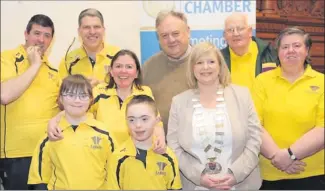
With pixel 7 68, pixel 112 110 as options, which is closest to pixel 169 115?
pixel 112 110

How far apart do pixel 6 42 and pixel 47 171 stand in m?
2.28

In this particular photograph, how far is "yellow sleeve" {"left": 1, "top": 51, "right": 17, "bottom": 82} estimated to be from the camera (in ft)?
9.85

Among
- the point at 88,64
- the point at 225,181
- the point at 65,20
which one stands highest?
the point at 65,20

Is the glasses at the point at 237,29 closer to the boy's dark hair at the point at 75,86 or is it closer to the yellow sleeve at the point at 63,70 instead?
the boy's dark hair at the point at 75,86

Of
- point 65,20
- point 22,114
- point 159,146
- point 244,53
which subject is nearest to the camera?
point 159,146

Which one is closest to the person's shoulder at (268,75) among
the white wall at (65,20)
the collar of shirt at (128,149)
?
the collar of shirt at (128,149)

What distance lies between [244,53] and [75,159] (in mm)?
1405

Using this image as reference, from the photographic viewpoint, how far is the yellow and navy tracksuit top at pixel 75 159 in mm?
2461

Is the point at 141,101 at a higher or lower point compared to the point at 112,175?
higher

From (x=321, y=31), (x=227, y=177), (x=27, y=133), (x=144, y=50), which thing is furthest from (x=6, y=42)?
(x=321, y=31)

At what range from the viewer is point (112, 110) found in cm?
274

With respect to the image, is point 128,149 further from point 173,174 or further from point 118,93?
point 118,93

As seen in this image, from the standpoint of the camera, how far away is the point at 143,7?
162 inches

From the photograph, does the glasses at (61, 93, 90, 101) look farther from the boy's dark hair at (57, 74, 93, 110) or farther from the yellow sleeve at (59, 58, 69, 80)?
the yellow sleeve at (59, 58, 69, 80)
